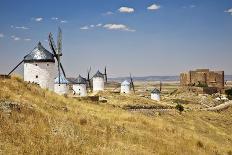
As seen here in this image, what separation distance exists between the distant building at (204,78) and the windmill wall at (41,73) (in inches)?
3561

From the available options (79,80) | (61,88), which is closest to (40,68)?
(61,88)

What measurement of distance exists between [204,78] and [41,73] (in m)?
98.8

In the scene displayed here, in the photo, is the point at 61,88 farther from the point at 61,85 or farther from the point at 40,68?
the point at 40,68

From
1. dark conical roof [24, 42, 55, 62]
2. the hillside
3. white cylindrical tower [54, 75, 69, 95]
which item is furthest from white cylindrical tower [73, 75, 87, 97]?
the hillside

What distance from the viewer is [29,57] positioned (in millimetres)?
32969

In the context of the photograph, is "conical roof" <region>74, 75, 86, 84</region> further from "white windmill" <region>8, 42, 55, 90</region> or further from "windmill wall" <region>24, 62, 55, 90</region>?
"windmill wall" <region>24, 62, 55, 90</region>

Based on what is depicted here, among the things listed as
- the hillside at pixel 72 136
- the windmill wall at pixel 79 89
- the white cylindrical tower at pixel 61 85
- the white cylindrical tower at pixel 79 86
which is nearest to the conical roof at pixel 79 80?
the white cylindrical tower at pixel 79 86

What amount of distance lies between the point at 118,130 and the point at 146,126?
11.1ft

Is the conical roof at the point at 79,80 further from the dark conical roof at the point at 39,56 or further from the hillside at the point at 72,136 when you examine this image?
the hillside at the point at 72,136

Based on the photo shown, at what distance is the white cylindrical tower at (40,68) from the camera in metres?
32.1

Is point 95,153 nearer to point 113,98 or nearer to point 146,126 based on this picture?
point 146,126

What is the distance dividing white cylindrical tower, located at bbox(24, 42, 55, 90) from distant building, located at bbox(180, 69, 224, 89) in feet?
296

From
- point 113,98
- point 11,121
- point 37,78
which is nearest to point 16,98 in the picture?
point 11,121

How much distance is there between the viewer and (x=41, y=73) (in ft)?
105
